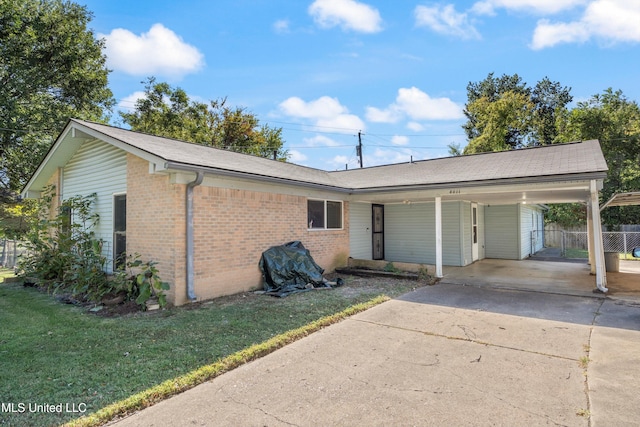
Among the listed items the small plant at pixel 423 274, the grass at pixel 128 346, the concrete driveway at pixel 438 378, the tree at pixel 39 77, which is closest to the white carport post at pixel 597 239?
the concrete driveway at pixel 438 378

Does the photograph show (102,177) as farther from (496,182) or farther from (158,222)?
(496,182)

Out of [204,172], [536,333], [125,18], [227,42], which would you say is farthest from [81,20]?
[536,333]

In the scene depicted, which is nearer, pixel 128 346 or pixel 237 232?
pixel 128 346

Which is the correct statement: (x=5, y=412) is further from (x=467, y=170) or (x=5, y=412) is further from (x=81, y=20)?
(x=81, y=20)

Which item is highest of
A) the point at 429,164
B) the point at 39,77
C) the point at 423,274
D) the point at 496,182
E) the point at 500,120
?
the point at 500,120

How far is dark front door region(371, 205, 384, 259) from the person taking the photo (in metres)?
12.8

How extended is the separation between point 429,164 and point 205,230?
8611mm

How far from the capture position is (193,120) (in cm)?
2581

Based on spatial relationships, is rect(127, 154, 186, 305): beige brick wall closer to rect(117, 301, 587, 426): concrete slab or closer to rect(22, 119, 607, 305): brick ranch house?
rect(22, 119, 607, 305): brick ranch house

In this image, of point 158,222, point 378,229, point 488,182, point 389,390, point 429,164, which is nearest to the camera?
point 389,390

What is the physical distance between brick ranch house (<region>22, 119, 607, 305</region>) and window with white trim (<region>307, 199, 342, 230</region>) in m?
0.04

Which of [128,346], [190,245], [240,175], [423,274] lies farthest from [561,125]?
[128,346]

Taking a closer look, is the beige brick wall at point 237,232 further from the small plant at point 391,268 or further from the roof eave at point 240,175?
the small plant at point 391,268
